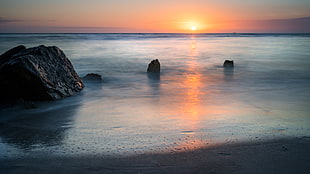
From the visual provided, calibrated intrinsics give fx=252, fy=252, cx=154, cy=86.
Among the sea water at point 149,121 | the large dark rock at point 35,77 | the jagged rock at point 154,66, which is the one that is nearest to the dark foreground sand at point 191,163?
the sea water at point 149,121

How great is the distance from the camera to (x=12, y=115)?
406cm

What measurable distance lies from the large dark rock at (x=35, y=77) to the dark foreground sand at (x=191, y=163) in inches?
99.9

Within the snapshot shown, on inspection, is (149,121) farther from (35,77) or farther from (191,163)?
(35,77)

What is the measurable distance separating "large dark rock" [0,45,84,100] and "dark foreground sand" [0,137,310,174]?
254 cm

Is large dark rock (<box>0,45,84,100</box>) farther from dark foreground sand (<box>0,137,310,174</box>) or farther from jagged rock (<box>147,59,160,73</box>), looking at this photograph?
jagged rock (<box>147,59,160,73</box>)

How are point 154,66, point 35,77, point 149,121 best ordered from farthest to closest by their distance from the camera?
point 154,66
point 35,77
point 149,121

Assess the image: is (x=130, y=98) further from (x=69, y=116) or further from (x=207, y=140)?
(x=207, y=140)

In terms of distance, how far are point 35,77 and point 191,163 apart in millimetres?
3568

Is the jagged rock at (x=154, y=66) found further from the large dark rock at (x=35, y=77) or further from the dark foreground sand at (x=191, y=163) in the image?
the dark foreground sand at (x=191, y=163)

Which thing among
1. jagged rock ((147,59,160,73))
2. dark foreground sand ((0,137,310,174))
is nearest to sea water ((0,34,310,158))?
dark foreground sand ((0,137,310,174))

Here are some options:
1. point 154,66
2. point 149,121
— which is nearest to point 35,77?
point 149,121

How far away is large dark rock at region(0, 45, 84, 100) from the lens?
462 centimetres

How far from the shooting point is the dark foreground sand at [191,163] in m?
2.26

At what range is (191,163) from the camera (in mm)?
2379
